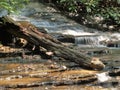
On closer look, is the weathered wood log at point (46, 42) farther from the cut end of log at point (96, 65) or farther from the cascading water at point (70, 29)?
the cascading water at point (70, 29)

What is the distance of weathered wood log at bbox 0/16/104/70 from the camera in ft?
29.9

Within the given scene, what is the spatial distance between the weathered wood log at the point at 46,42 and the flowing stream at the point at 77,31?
1.75ft

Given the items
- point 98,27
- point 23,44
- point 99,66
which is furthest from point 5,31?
point 98,27

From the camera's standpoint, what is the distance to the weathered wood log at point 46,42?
9117mm

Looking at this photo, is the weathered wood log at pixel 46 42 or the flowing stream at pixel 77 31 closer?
the weathered wood log at pixel 46 42

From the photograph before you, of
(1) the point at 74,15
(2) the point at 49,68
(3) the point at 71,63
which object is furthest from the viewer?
(1) the point at 74,15

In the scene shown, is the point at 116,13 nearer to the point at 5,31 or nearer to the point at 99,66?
the point at 5,31

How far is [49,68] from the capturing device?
884 cm

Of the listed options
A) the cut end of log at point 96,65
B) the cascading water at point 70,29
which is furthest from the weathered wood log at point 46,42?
the cascading water at point 70,29

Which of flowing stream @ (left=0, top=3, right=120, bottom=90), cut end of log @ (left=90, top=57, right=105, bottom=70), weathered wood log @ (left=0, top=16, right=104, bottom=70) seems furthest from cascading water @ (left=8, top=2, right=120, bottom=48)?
cut end of log @ (left=90, top=57, right=105, bottom=70)

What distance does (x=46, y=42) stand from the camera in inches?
406

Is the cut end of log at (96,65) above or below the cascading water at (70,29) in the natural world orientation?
above

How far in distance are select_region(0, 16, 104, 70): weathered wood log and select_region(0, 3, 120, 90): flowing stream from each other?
21.0 inches

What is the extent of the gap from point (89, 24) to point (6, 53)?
8016mm
